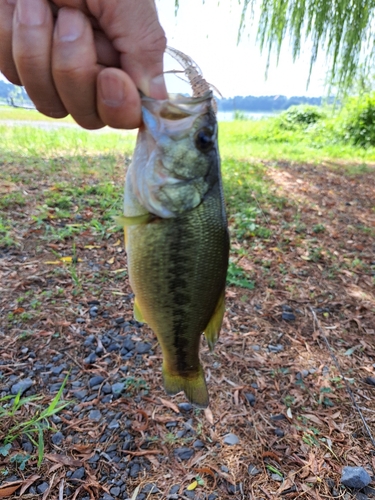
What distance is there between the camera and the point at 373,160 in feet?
32.3

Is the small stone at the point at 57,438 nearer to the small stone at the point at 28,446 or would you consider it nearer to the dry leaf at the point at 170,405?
the small stone at the point at 28,446

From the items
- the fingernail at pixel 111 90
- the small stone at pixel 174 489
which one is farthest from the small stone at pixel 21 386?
the fingernail at pixel 111 90

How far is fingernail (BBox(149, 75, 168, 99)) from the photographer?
1170mm

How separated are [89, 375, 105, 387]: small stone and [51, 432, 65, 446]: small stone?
389 mm

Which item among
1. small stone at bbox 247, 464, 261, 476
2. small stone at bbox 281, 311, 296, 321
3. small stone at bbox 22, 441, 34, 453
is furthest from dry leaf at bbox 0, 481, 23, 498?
small stone at bbox 281, 311, 296, 321

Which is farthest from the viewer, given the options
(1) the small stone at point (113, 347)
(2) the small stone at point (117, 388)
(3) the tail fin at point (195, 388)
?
(1) the small stone at point (113, 347)

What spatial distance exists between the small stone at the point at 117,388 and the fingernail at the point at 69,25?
211 cm

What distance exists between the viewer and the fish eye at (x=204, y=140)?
1.36 meters

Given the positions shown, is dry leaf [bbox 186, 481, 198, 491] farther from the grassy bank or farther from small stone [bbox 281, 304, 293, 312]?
small stone [bbox 281, 304, 293, 312]

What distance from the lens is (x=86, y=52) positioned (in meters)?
1.04

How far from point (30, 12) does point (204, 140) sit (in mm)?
657

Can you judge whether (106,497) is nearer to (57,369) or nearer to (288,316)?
(57,369)

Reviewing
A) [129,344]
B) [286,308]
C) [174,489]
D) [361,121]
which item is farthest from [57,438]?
[361,121]

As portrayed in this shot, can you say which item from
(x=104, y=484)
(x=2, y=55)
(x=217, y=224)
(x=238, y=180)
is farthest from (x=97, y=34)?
(x=238, y=180)
